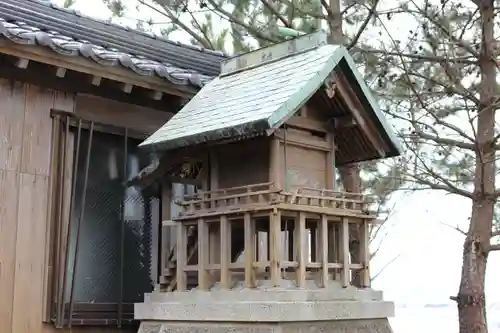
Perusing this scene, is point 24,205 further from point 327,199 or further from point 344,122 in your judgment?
point 344,122

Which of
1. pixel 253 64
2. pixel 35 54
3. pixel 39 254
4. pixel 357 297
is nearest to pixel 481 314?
pixel 357 297

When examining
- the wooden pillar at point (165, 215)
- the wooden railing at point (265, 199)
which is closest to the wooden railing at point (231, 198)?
the wooden railing at point (265, 199)

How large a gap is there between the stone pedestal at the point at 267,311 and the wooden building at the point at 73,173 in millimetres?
747

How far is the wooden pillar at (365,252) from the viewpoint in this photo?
5.62 metres

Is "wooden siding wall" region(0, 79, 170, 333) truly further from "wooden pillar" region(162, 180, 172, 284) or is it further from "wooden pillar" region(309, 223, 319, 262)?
"wooden pillar" region(309, 223, 319, 262)

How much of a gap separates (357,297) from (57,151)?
2.88 m

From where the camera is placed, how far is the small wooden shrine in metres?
5.10

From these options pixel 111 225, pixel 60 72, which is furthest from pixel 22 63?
pixel 111 225

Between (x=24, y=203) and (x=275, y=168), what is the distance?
2.17 m

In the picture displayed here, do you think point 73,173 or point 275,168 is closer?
point 275,168

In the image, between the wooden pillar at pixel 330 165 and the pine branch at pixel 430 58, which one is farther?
the pine branch at pixel 430 58

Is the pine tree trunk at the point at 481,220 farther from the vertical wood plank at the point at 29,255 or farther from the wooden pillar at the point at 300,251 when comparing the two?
the vertical wood plank at the point at 29,255

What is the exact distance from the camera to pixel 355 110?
566cm

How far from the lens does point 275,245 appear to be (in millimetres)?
4953
